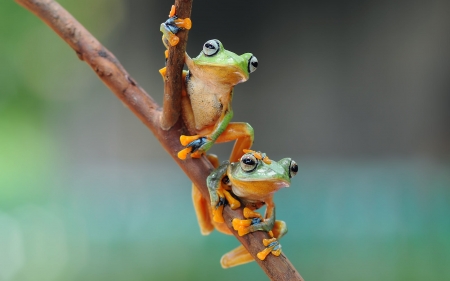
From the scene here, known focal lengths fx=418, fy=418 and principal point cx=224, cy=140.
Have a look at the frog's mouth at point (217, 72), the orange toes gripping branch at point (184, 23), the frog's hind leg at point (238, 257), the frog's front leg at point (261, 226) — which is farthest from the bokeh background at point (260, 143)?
the orange toes gripping branch at point (184, 23)

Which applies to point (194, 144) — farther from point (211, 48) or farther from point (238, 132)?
point (211, 48)

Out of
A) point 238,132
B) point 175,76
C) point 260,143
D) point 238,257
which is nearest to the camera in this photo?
point 175,76

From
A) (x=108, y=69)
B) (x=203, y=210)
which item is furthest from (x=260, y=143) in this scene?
(x=108, y=69)

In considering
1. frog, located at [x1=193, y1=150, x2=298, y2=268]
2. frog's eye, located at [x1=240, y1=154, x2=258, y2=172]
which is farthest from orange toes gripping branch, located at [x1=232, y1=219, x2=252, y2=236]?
frog's eye, located at [x1=240, y1=154, x2=258, y2=172]

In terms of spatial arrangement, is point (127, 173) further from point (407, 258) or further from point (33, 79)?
point (407, 258)

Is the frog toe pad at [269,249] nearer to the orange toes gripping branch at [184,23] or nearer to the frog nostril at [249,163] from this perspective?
the frog nostril at [249,163]

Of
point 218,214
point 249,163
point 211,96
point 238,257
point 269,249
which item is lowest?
point 238,257
